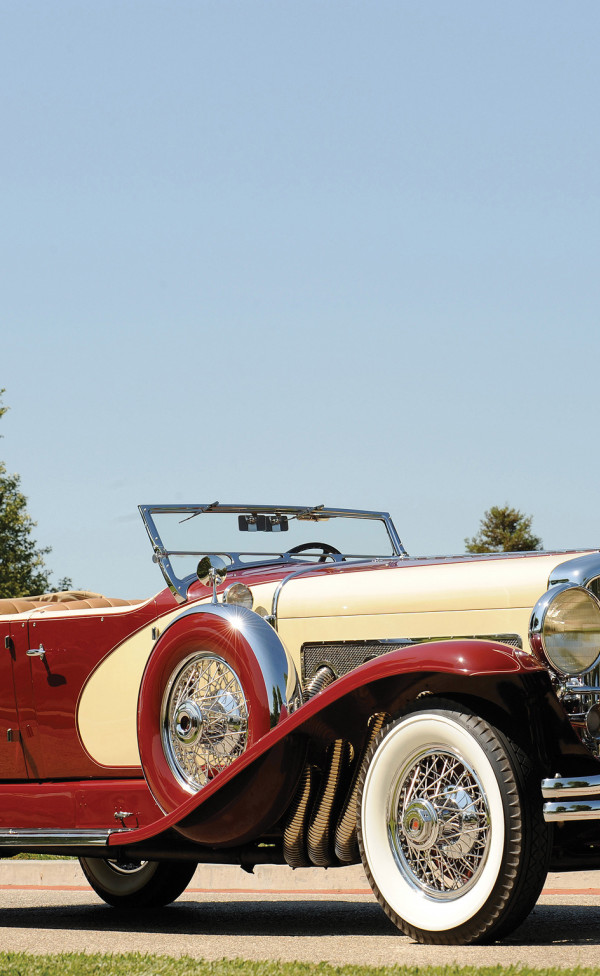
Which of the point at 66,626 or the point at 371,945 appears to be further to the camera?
the point at 66,626

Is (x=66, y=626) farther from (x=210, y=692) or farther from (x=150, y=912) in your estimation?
(x=150, y=912)

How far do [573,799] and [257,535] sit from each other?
3.05 metres

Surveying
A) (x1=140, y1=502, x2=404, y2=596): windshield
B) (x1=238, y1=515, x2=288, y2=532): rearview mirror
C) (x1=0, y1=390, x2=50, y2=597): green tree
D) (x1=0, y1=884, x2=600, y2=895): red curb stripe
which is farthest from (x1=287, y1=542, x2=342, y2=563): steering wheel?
(x1=0, y1=390, x2=50, y2=597): green tree

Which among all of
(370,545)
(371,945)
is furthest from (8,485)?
(371,945)

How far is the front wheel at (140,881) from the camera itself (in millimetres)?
7402

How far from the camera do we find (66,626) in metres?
6.66

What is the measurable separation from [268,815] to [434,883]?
2.79 ft

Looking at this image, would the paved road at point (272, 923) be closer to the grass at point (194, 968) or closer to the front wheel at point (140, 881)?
the front wheel at point (140, 881)

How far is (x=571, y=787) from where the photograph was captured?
449 centimetres

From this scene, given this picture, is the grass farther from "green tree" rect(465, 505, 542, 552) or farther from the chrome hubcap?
"green tree" rect(465, 505, 542, 552)

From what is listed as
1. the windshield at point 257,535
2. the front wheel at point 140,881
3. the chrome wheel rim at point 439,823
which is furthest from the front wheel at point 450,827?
the front wheel at point 140,881

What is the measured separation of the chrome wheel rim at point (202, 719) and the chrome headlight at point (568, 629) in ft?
4.94

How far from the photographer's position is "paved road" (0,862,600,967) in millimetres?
4699

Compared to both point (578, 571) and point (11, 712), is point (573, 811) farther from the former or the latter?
point (11, 712)
